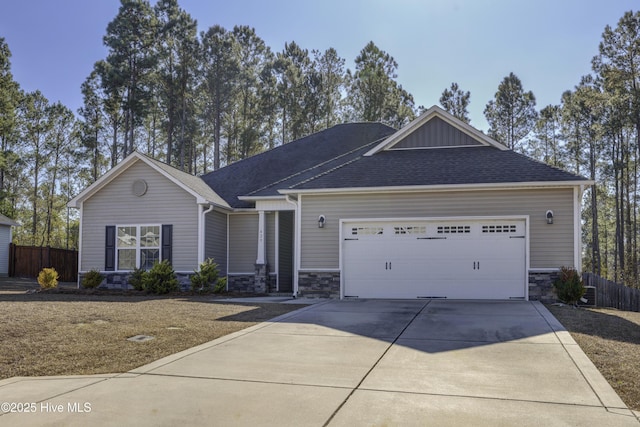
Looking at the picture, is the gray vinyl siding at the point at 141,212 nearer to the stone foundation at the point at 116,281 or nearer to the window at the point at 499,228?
the stone foundation at the point at 116,281

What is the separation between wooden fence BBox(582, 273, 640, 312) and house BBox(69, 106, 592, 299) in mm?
1556

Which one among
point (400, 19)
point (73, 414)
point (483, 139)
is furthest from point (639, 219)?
point (73, 414)

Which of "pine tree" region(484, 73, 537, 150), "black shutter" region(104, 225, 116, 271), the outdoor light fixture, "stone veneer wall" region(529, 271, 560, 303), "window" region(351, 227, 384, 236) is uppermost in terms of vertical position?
"pine tree" region(484, 73, 537, 150)

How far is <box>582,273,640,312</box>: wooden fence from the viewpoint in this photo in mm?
12901

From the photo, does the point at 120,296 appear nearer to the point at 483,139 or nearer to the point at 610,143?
the point at 483,139

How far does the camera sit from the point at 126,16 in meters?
30.4

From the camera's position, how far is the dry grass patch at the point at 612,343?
5262 mm

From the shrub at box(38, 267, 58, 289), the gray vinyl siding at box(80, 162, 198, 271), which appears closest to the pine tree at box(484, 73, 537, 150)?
the gray vinyl siding at box(80, 162, 198, 271)

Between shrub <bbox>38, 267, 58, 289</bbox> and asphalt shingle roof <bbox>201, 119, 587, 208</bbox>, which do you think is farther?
shrub <bbox>38, 267, 58, 289</bbox>

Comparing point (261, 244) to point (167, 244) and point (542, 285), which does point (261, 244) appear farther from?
point (542, 285)

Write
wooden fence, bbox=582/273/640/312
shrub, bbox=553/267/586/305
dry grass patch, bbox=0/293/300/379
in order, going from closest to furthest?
dry grass patch, bbox=0/293/300/379 < shrub, bbox=553/267/586/305 < wooden fence, bbox=582/273/640/312

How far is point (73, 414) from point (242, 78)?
29.9 m

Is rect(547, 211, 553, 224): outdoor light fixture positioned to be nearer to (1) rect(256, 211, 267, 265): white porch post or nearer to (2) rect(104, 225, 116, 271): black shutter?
(1) rect(256, 211, 267, 265): white porch post

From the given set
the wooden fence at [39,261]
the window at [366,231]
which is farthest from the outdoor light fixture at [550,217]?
the wooden fence at [39,261]
